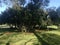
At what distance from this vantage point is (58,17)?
51.2 meters

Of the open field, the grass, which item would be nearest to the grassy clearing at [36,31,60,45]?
the open field

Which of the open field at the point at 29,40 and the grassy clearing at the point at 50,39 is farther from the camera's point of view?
the grassy clearing at the point at 50,39

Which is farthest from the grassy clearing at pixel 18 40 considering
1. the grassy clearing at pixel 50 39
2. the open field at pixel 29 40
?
the grassy clearing at pixel 50 39

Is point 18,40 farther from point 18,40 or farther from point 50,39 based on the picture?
point 50,39

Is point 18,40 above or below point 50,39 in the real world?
above

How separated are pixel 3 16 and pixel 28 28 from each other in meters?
8.54

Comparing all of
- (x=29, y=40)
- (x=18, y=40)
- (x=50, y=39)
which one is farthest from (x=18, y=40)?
(x=50, y=39)

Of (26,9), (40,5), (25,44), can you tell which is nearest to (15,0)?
(26,9)

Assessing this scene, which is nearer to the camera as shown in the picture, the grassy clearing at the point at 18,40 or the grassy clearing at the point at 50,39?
the grassy clearing at the point at 18,40

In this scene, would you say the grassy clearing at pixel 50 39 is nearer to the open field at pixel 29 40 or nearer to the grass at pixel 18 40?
the open field at pixel 29 40

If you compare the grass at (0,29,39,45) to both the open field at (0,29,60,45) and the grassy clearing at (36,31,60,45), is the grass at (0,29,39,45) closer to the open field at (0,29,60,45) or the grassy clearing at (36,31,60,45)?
the open field at (0,29,60,45)

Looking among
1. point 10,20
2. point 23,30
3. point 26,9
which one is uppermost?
point 26,9

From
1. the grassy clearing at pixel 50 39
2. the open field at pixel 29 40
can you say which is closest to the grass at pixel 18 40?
the open field at pixel 29 40

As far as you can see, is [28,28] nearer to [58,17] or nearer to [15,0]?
[15,0]
